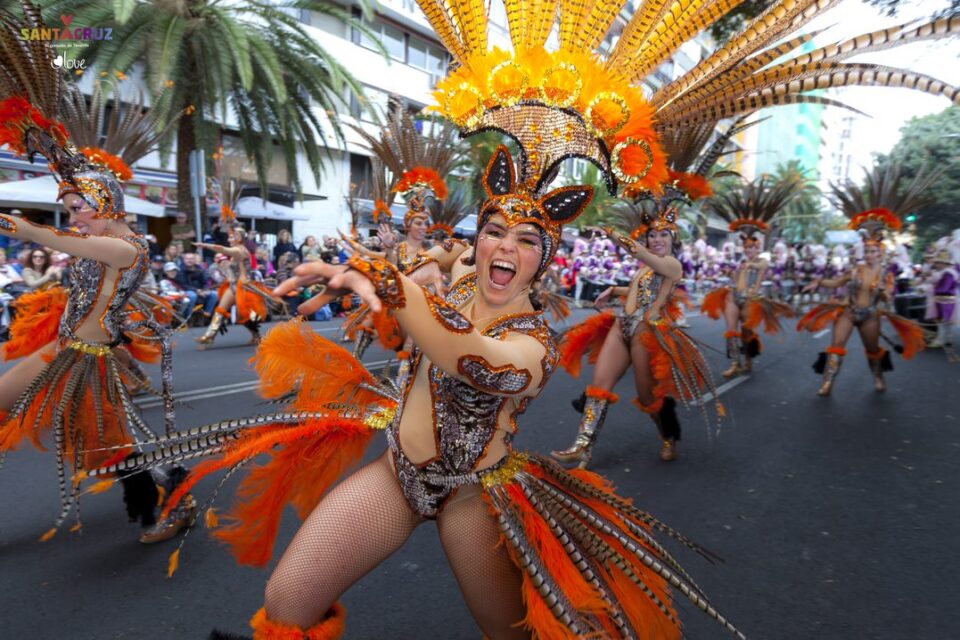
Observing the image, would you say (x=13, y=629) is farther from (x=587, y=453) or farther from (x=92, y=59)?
(x=92, y=59)

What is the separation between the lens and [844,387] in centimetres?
904

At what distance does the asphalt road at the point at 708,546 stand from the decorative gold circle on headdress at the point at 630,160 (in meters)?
2.09

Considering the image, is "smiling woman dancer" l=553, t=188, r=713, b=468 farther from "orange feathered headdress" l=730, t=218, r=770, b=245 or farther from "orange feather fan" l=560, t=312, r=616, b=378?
"orange feathered headdress" l=730, t=218, r=770, b=245

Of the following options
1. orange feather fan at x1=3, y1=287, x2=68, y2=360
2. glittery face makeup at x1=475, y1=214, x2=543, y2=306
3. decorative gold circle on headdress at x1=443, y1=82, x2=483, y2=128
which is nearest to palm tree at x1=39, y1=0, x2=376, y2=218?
orange feather fan at x1=3, y1=287, x2=68, y2=360

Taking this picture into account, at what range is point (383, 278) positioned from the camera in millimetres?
1541

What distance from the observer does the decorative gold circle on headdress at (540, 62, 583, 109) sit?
236cm

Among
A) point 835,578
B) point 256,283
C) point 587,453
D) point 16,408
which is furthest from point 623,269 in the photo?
point 16,408

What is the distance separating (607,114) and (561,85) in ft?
0.65

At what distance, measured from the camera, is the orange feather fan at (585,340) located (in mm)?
5480

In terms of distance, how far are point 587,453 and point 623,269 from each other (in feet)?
49.7

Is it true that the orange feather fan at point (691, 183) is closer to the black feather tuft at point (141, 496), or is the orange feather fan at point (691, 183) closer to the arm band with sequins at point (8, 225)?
the black feather tuft at point (141, 496)

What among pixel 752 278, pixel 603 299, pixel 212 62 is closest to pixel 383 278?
pixel 603 299

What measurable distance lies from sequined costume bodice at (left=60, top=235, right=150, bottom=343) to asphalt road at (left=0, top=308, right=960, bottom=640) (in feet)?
3.49

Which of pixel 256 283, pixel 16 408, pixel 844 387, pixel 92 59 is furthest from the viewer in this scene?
pixel 92 59
